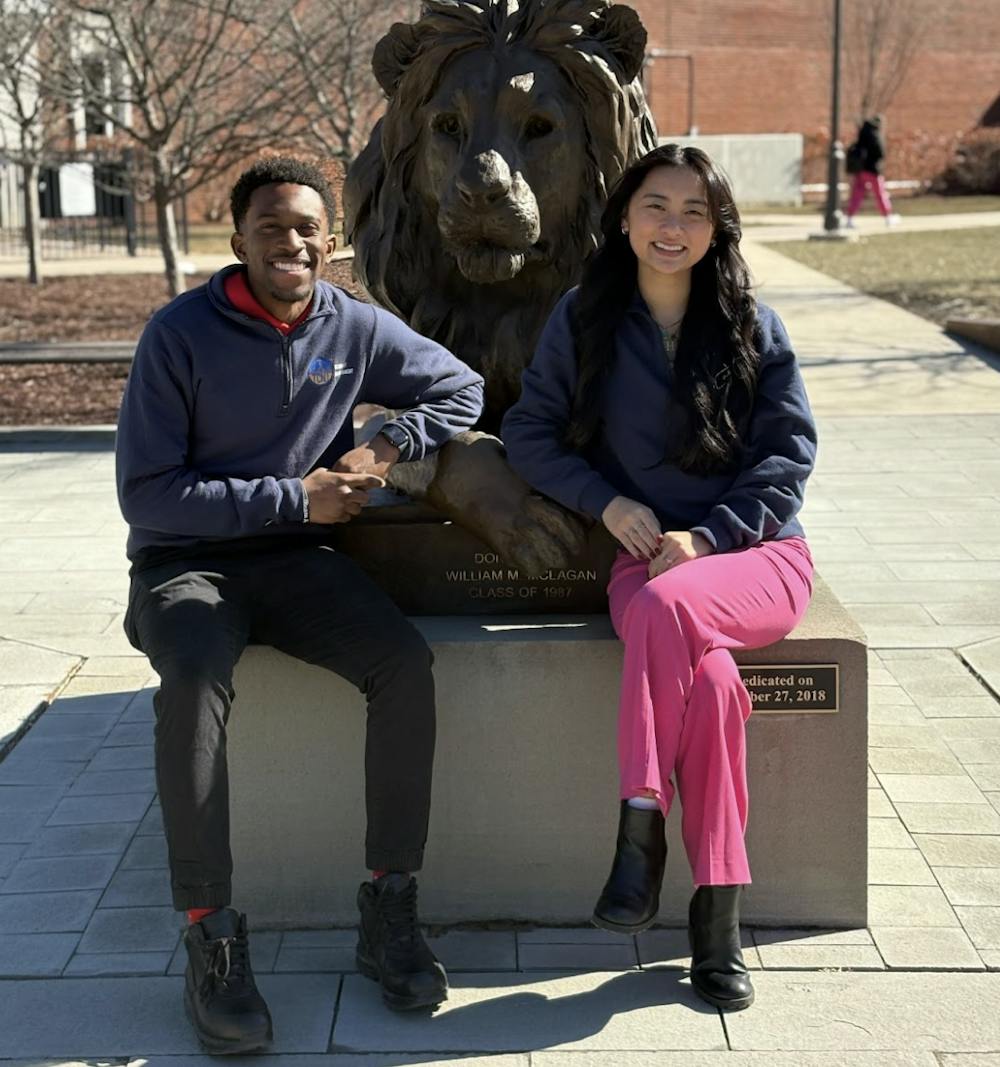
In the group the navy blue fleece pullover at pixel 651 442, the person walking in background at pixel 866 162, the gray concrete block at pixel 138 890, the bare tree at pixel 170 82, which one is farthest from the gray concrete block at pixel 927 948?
the person walking in background at pixel 866 162

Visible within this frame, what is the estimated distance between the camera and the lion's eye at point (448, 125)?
392 centimetres

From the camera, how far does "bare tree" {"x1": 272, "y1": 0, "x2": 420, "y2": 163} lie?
1298cm

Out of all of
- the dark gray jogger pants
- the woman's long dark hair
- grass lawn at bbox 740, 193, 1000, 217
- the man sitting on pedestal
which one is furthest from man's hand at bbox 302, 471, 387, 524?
grass lawn at bbox 740, 193, 1000, 217

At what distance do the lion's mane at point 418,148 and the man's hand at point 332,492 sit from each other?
0.77m

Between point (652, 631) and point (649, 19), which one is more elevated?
point (649, 19)

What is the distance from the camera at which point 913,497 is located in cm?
790

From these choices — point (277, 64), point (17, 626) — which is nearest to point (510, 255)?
point (17, 626)

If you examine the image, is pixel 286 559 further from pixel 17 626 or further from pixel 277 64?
pixel 277 64

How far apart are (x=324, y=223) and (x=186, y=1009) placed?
1.68 meters

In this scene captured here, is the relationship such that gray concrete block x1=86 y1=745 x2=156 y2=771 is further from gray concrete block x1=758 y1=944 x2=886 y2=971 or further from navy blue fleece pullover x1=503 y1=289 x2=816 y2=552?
gray concrete block x1=758 y1=944 x2=886 y2=971

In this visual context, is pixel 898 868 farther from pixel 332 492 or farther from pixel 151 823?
pixel 151 823

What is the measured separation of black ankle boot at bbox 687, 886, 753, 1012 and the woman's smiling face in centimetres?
134

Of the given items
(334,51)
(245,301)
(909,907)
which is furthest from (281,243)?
(334,51)

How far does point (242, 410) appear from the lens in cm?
349
